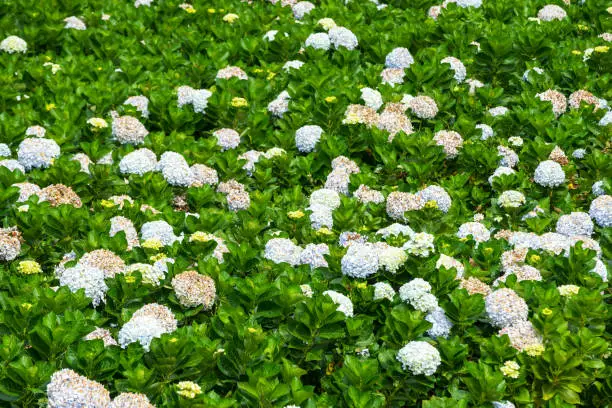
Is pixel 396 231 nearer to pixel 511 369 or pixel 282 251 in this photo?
pixel 282 251

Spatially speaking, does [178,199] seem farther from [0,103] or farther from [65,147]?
[0,103]

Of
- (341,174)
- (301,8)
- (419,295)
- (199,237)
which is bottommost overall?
(301,8)

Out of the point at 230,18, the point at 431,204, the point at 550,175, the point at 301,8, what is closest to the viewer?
the point at 431,204

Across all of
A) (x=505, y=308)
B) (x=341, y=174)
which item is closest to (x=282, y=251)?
(x=341, y=174)

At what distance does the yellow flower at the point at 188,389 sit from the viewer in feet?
14.1

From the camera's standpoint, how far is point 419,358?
Answer: 4.73m

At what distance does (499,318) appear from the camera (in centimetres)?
514

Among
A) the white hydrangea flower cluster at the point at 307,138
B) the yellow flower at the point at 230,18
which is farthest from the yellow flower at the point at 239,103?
the yellow flower at the point at 230,18

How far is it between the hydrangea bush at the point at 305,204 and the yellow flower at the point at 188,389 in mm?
12

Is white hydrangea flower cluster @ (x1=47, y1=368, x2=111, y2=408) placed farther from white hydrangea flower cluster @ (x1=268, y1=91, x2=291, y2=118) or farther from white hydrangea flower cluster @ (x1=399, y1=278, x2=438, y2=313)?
white hydrangea flower cluster @ (x1=268, y1=91, x2=291, y2=118)

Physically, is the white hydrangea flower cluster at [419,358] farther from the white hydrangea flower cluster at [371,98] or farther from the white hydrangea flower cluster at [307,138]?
the white hydrangea flower cluster at [371,98]

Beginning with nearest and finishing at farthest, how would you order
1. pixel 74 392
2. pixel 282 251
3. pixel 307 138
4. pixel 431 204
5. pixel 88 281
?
pixel 74 392 → pixel 88 281 → pixel 282 251 → pixel 431 204 → pixel 307 138

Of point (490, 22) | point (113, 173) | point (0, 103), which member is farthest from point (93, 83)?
point (490, 22)

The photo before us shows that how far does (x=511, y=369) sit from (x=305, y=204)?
2.11m
